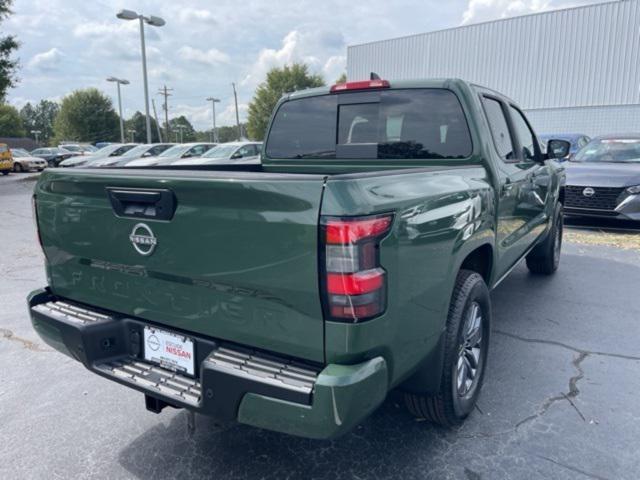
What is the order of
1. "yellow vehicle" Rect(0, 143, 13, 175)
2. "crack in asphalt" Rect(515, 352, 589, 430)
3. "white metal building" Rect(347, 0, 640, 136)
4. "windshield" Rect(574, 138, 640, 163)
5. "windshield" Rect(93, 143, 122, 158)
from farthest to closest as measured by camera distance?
"yellow vehicle" Rect(0, 143, 13, 175), "white metal building" Rect(347, 0, 640, 136), "windshield" Rect(93, 143, 122, 158), "windshield" Rect(574, 138, 640, 163), "crack in asphalt" Rect(515, 352, 589, 430)

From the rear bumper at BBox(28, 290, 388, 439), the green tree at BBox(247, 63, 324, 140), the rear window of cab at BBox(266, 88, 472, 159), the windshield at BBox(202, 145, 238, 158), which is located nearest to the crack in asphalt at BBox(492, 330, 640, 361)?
the rear window of cab at BBox(266, 88, 472, 159)

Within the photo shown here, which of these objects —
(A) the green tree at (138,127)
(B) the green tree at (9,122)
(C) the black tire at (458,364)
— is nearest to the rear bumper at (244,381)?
(C) the black tire at (458,364)

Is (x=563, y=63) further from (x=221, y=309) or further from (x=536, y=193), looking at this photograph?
(x=221, y=309)

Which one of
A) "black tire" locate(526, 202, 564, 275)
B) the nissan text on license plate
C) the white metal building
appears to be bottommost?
"black tire" locate(526, 202, 564, 275)

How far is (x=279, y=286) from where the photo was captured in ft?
6.14

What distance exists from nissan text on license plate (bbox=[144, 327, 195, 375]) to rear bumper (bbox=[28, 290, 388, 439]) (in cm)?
3

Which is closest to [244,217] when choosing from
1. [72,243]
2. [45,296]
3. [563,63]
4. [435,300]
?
[435,300]

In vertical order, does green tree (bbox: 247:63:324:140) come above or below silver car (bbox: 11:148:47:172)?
above

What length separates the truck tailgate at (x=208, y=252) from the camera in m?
1.83

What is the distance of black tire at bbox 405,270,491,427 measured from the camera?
2.48 metres

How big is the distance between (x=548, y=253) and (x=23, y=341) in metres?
5.27

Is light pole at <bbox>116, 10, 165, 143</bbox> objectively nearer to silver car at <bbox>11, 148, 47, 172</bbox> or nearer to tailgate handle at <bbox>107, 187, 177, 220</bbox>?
silver car at <bbox>11, 148, 47, 172</bbox>

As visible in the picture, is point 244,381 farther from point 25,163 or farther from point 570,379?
point 25,163

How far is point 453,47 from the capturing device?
94.0 feet
